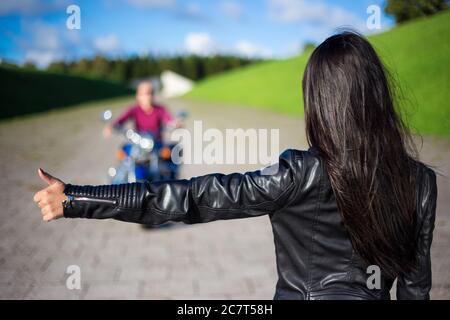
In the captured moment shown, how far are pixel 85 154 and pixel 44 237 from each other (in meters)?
5.33

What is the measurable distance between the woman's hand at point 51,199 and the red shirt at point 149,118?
13.4ft

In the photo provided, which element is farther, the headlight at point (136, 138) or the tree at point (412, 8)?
the headlight at point (136, 138)

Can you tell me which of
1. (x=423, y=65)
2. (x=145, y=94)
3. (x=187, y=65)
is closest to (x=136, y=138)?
(x=145, y=94)

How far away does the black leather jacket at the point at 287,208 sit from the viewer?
4.19 feet

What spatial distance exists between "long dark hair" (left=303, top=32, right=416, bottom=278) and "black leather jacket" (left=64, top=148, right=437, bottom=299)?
0.05m

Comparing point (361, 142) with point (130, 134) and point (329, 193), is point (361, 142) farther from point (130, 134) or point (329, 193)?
point (130, 134)

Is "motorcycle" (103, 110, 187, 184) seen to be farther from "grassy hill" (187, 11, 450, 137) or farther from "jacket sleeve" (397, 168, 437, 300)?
"jacket sleeve" (397, 168, 437, 300)

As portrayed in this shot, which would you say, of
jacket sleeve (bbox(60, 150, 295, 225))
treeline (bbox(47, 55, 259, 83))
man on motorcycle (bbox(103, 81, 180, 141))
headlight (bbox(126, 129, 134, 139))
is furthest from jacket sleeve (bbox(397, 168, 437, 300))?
treeline (bbox(47, 55, 259, 83))

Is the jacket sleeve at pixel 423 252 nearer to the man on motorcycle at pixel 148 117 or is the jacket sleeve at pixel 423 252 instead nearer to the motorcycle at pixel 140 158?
the motorcycle at pixel 140 158

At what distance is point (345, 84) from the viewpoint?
1296mm

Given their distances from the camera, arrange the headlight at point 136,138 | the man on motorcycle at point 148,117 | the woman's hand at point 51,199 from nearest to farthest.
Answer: the woman's hand at point 51,199 < the headlight at point 136,138 < the man on motorcycle at point 148,117

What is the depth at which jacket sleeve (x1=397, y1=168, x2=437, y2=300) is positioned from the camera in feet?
4.55

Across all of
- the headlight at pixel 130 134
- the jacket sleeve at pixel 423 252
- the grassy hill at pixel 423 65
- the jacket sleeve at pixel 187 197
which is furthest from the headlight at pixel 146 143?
the jacket sleeve at pixel 423 252
